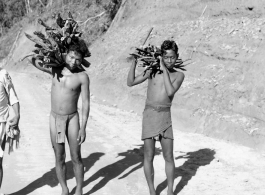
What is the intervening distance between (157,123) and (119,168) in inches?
64.4

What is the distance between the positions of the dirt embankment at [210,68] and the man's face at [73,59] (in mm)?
5226

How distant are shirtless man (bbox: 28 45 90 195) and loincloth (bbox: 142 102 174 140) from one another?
73cm

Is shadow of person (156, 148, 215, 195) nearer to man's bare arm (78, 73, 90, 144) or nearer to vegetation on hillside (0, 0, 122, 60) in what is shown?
man's bare arm (78, 73, 90, 144)

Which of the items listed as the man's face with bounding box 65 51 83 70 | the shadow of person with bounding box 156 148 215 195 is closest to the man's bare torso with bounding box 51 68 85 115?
the man's face with bounding box 65 51 83 70

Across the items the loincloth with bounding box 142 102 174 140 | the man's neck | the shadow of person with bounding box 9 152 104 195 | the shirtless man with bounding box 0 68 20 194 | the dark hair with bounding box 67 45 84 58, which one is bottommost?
the shadow of person with bounding box 9 152 104 195

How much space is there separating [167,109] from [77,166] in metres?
1.26

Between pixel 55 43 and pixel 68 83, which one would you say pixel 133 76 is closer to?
pixel 68 83

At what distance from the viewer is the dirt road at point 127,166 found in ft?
17.5

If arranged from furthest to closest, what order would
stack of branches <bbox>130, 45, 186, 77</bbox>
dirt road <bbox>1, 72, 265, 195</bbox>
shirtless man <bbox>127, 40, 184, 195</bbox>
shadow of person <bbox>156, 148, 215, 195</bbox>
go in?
shadow of person <bbox>156, 148, 215, 195</bbox>, dirt road <bbox>1, 72, 265, 195</bbox>, stack of branches <bbox>130, 45, 186, 77</bbox>, shirtless man <bbox>127, 40, 184, 195</bbox>

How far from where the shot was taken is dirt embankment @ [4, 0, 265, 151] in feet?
31.7

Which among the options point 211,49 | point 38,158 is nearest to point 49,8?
point 211,49

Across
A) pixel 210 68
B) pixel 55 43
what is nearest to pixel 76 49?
pixel 55 43

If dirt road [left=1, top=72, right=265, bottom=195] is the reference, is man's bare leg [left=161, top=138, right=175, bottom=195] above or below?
A: above

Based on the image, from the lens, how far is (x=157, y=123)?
15.9 feet
